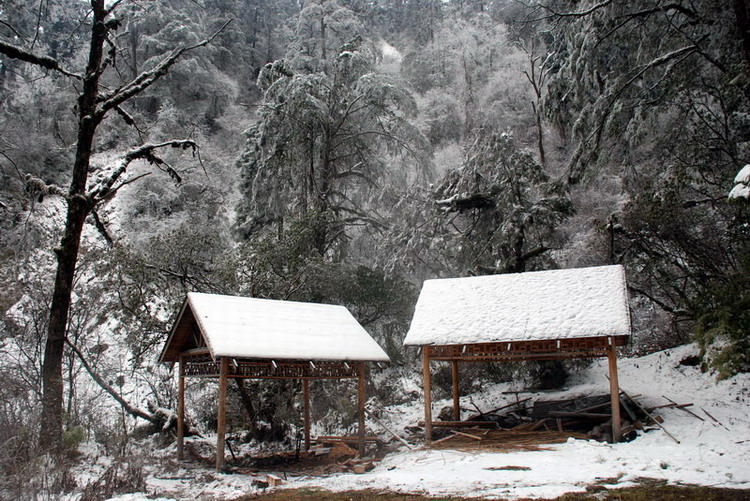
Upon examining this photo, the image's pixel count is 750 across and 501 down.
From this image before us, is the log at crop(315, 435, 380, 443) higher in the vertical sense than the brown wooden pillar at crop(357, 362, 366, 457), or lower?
lower

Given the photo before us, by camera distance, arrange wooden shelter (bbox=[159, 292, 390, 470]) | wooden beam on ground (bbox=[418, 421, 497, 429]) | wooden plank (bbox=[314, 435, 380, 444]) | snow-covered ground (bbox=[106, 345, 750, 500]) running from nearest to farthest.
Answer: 1. snow-covered ground (bbox=[106, 345, 750, 500])
2. wooden shelter (bbox=[159, 292, 390, 470])
3. wooden plank (bbox=[314, 435, 380, 444])
4. wooden beam on ground (bbox=[418, 421, 497, 429])

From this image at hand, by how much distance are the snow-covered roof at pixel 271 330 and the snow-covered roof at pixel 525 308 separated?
52.3 inches

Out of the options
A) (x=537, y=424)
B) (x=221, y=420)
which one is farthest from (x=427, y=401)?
(x=221, y=420)

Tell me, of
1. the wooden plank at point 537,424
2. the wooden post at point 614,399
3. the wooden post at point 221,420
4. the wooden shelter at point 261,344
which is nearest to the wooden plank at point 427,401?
the wooden shelter at point 261,344

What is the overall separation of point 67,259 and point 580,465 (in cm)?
936

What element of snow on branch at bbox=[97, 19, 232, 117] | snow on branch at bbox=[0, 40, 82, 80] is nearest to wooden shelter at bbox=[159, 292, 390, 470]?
snow on branch at bbox=[97, 19, 232, 117]

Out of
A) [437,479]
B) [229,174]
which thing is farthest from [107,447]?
[229,174]

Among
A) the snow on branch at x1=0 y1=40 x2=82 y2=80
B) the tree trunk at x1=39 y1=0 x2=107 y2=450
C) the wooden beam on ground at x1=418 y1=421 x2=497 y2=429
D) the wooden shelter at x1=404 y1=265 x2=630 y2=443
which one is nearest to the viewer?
the snow on branch at x1=0 y1=40 x2=82 y2=80

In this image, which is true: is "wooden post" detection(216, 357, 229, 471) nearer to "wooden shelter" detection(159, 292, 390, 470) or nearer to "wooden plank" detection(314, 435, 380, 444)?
"wooden shelter" detection(159, 292, 390, 470)

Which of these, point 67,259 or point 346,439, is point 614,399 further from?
point 67,259

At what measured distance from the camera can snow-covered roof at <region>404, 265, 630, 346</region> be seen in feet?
34.5

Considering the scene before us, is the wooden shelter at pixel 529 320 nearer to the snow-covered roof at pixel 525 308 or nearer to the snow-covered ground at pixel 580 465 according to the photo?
the snow-covered roof at pixel 525 308

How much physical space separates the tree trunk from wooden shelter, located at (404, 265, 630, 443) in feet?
21.1

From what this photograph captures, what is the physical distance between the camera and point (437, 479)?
7.99 m
